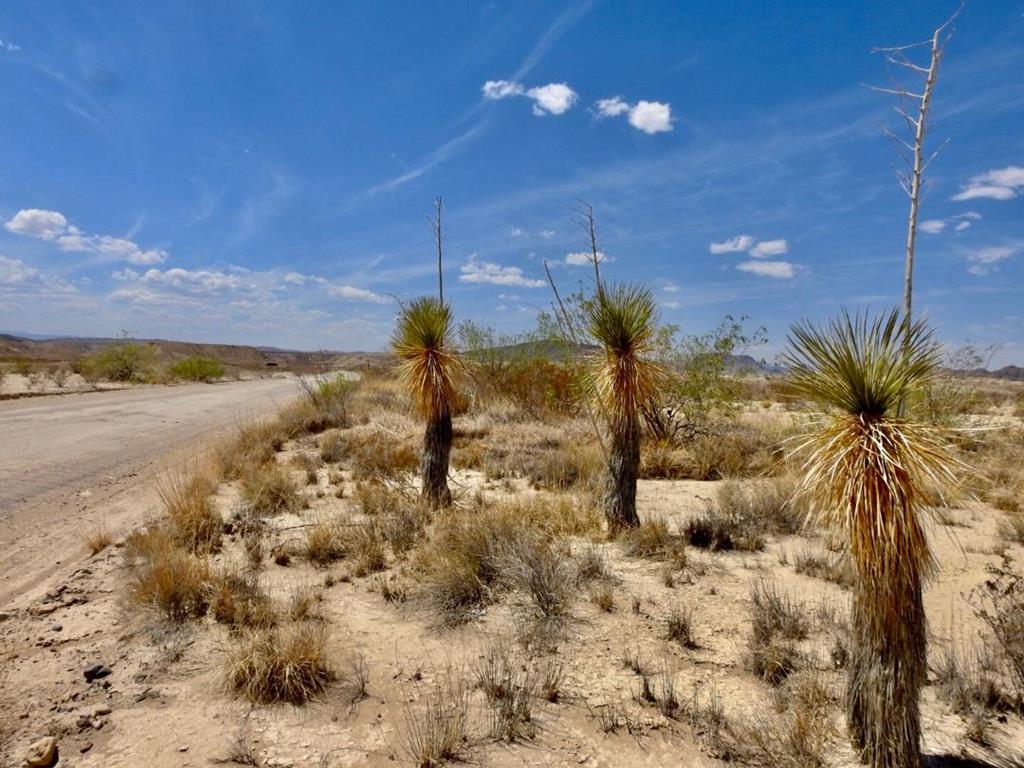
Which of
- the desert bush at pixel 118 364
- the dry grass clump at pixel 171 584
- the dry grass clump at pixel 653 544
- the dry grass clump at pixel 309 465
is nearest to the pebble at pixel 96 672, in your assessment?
the dry grass clump at pixel 171 584

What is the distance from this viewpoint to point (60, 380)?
2719 cm

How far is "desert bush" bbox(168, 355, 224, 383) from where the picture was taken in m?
36.4

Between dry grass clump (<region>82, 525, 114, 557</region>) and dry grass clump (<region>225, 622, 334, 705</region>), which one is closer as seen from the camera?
dry grass clump (<region>225, 622, 334, 705</region>)

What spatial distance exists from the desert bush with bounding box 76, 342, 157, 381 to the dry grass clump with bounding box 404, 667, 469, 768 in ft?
109

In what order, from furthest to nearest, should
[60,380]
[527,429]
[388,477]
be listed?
[60,380]
[527,429]
[388,477]

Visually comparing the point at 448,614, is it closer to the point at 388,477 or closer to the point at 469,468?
the point at 388,477

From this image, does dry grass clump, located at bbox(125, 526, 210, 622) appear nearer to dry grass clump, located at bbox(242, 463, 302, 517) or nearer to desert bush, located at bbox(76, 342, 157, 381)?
dry grass clump, located at bbox(242, 463, 302, 517)

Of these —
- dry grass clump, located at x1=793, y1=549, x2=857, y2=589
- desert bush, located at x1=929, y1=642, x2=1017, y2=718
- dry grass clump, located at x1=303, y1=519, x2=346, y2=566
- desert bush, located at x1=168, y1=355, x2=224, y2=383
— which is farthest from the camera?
desert bush, located at x1=168, y1=355, x2=224, y2=383

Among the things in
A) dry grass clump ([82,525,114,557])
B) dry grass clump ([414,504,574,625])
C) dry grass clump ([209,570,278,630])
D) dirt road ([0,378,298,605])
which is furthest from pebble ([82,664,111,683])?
dry grass clump ([82,525,114,557])

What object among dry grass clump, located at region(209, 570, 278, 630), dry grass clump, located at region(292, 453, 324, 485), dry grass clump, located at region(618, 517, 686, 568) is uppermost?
dry grass clump, located at region(292, 453, 324, 485)

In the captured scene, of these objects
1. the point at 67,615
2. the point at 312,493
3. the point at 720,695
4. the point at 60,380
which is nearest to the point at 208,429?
the point at 312,493

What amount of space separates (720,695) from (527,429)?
10.7 meters

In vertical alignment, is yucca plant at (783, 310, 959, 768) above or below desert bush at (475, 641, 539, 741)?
above

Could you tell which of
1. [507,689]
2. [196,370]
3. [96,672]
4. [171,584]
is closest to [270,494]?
[171,584]
